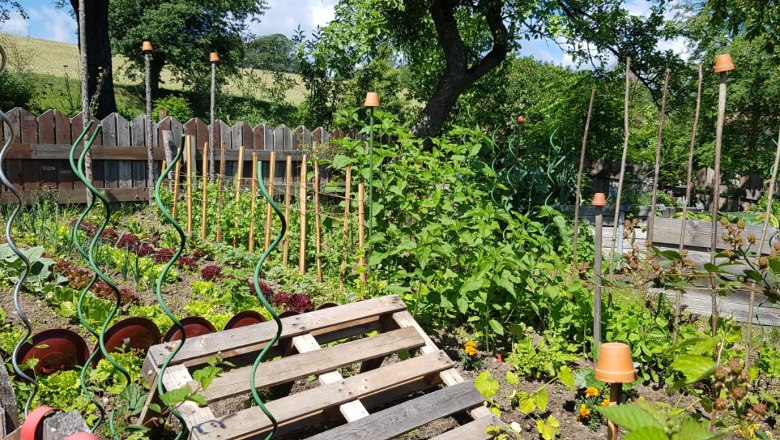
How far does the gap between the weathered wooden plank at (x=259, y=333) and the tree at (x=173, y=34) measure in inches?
804

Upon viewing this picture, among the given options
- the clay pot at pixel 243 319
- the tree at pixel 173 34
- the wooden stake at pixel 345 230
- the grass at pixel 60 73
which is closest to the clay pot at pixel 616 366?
the clay pot at pixel 243 319

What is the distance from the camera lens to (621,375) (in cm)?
154

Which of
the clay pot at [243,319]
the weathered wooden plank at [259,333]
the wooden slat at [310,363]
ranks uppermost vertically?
the weathered wooden plank at [259,333]

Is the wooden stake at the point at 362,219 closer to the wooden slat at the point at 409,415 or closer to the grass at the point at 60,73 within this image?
the wooden slat at the point at 409,415

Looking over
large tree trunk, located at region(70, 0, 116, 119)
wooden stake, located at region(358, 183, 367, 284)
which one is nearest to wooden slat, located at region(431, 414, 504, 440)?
wooden stake, located at region(358, 183, 367, 284)

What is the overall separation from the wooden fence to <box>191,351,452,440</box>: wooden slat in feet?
16.6

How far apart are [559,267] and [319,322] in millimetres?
1577

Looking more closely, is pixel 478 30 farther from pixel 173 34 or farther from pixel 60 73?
pixel 60 73

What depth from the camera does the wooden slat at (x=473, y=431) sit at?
9.46 ft

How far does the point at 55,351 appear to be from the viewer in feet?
10.2

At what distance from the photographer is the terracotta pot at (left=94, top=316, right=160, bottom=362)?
3234mm

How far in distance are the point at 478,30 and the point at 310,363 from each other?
951cm

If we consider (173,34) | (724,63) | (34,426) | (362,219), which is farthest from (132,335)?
(173,34)

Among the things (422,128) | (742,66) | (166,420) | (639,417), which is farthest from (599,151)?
(639,417)
